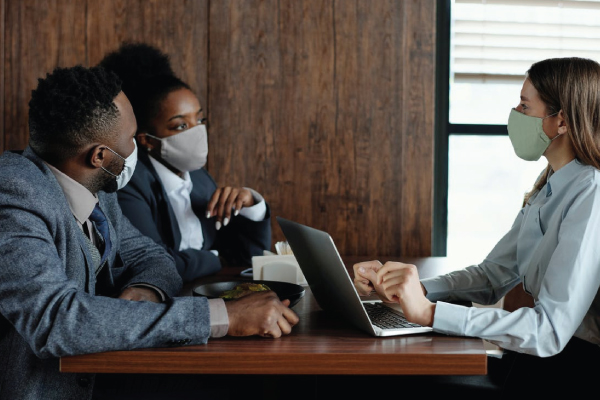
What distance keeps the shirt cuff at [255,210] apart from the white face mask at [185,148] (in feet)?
0.76

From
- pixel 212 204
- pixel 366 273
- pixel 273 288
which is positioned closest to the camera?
pixel 366 273

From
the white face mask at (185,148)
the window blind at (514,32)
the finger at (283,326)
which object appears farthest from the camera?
the window blind at (514,32)

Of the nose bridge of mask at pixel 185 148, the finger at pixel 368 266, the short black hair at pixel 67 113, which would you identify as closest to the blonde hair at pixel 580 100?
the finger at pixel 368 266

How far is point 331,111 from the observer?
2.84 meters

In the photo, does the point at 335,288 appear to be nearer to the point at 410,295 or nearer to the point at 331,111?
the point at 410,295

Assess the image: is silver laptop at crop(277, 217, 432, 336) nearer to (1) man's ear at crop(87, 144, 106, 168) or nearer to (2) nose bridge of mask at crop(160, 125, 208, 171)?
(1) man's ear at crop(87, 144, 106, 168)

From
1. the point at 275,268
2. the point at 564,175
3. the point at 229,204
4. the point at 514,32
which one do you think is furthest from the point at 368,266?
the point at 514,32

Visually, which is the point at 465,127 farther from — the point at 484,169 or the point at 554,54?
the point at 554,54

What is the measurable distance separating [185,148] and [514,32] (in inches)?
66.0

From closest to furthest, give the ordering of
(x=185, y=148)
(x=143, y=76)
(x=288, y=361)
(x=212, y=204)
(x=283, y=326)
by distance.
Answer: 1. (x=288, y=361)
2. (x=283, y=326)
3. (x=212, y=204)
4. (x=185, y=148)
5. (x=143, y=76)

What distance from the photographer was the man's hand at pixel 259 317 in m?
1.14

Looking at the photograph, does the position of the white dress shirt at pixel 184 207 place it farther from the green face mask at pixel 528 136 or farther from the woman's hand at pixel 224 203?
the green face mask at pixel 528 136

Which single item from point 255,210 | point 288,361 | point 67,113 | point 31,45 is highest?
point 31,45

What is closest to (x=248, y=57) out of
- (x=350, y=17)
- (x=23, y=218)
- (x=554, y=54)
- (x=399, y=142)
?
(x=350, y=17)
